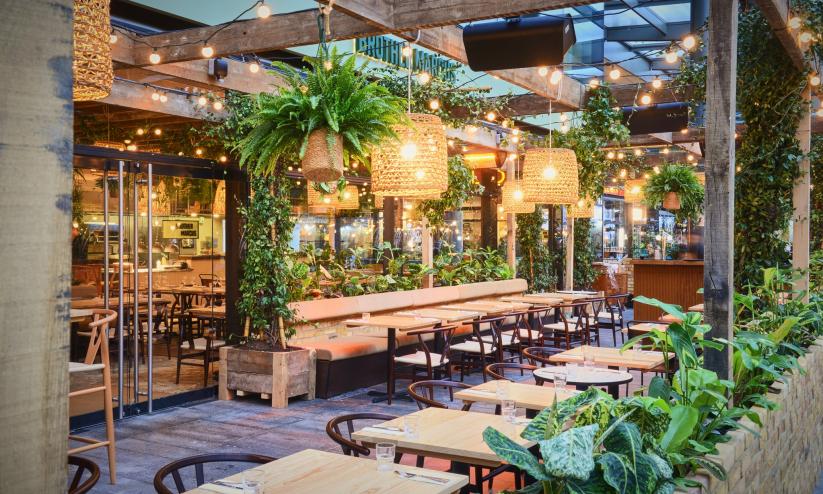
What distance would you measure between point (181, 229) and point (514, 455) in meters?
9.84

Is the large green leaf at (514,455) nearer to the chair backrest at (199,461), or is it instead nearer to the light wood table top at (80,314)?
the chair backrest at (199,461)

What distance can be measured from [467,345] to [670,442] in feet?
21.5

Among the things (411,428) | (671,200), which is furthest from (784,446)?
(671,200)

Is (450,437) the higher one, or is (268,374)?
(450,437)

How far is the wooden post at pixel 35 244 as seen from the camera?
3.41 ft

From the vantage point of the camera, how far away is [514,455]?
7.31 feet

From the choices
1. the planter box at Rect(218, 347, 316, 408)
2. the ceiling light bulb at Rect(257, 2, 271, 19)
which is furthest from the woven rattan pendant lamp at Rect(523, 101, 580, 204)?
the ceiling light bulb at Rect(257, 2, 271, 19)

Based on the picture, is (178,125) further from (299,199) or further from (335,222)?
(335,222)

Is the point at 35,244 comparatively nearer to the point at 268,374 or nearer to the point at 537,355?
the point at 537,355

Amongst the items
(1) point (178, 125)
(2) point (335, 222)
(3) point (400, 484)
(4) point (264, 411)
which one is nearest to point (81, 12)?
(3) point (400, 484)

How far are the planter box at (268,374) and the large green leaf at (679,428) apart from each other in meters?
5.39

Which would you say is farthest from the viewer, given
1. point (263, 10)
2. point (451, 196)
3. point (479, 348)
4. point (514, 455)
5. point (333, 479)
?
point (451, 196)

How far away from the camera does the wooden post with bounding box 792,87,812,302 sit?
23.2ft

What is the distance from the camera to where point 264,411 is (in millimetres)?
7512
